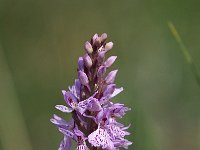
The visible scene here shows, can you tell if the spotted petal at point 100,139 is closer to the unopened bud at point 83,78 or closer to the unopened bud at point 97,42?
the unopened bud at point 83,78

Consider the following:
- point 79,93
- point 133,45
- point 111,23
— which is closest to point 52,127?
point 133,45

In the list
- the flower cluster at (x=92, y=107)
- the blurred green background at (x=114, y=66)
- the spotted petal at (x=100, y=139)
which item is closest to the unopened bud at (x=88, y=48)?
the flower cluster at (x=92, y=107)

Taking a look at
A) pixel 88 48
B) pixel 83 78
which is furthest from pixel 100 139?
pixel 88 48

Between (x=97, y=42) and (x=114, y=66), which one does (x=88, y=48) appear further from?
(x=114, y=66)

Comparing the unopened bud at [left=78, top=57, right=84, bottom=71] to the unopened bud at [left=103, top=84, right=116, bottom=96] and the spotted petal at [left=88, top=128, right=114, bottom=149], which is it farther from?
the spotted petal at [left=88, top=128, right=114, bottom=149]
